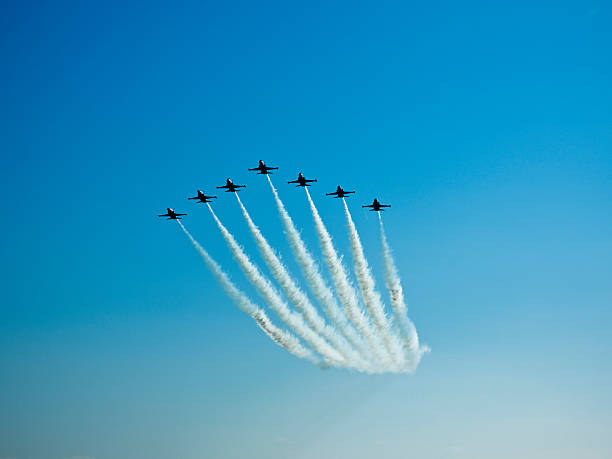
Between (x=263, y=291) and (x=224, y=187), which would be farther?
(x=224, y=187)

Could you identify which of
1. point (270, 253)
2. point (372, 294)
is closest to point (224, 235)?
point (270, 253)

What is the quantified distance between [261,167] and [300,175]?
7.77 metres

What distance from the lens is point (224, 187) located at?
9375 cm

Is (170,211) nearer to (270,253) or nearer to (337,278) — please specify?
(270,253)

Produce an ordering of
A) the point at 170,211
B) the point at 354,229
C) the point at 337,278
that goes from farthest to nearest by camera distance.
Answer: the point at 170,211, the point at 354,229, the point at 337,278

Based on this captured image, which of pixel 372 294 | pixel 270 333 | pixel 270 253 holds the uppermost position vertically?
pixel 270 253

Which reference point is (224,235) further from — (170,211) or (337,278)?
(337,278)

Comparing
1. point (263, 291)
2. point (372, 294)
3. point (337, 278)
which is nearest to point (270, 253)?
point (263, 291)

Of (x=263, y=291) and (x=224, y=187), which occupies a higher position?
(x=224, y=187)

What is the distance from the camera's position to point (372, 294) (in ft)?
277

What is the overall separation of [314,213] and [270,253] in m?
11.4

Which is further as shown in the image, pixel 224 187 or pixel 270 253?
pixel 224 187

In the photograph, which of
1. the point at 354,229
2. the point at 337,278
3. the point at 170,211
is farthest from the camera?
the point at 170,211

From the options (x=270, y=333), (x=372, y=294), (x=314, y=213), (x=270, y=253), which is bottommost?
(x=270, y=333)
